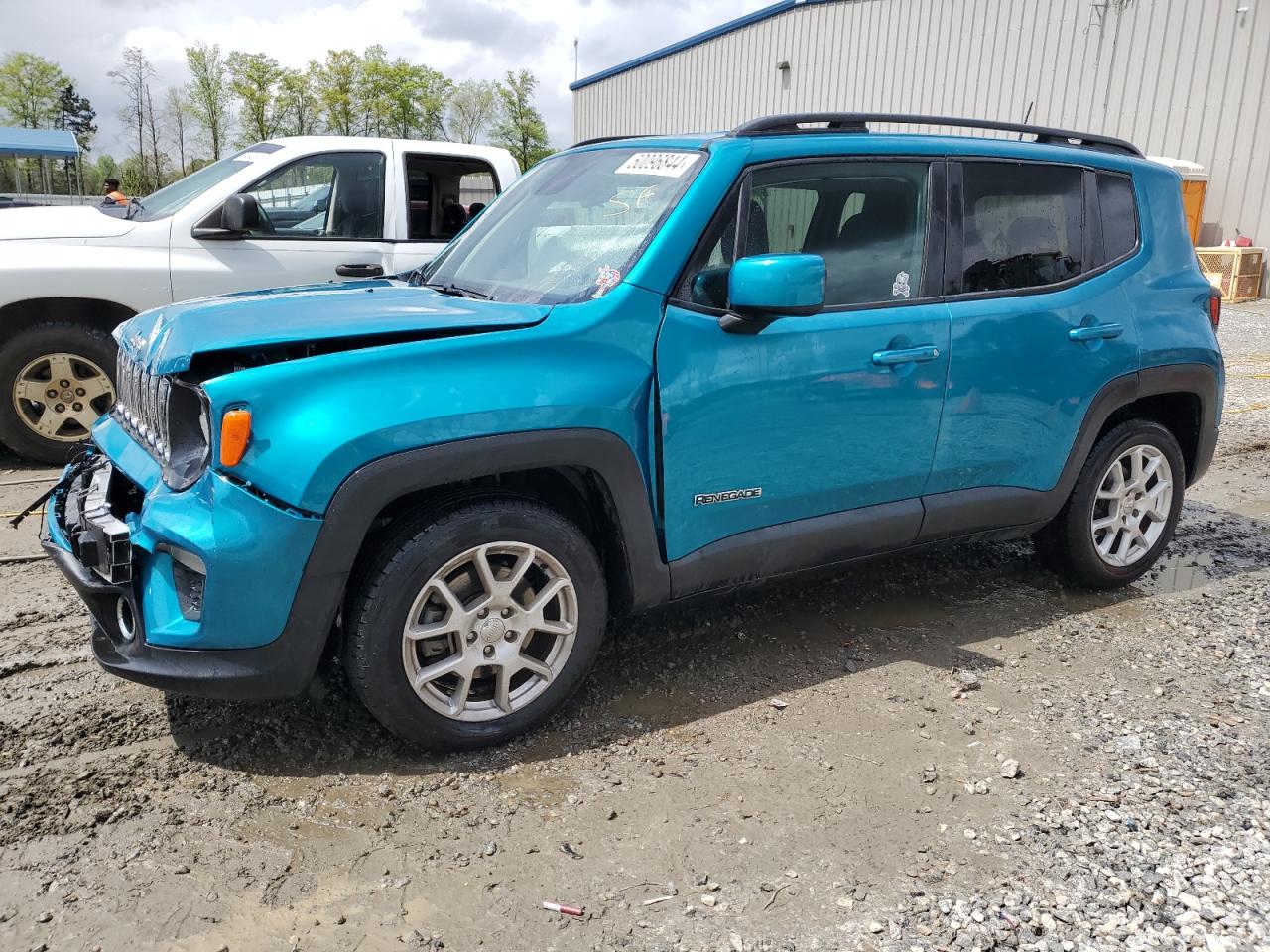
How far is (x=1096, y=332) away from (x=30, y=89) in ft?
209

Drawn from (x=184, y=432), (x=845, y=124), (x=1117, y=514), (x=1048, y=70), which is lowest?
(x=1117, y=514)

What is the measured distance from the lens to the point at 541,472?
310 centimetres

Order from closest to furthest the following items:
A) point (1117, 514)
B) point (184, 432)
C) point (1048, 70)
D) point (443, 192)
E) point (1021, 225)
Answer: point (184, 432) < point (1021, 225) < point (1117, 514) < point (443, 192) < point (1048, 70)

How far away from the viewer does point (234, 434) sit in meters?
2.54

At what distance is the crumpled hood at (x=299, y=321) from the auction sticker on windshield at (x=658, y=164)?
2.26 ft

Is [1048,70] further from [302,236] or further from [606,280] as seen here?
[606,280]

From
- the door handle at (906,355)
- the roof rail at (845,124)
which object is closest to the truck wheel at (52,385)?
the roof rail at (845,124)

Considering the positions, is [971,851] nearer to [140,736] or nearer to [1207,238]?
[140,736]

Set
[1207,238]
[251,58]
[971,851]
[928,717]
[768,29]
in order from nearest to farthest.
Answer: [971,851], [928,717], [1207,238], [768,29], [251,58]

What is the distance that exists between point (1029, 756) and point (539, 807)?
4.98 ft

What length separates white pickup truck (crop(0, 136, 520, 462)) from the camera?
5.89 m

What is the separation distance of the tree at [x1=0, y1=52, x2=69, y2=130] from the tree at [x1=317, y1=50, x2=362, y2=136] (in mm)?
15757

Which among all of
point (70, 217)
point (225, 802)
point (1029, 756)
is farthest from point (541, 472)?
point (70, 217)

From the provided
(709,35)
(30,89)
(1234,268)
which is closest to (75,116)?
(30,89)
